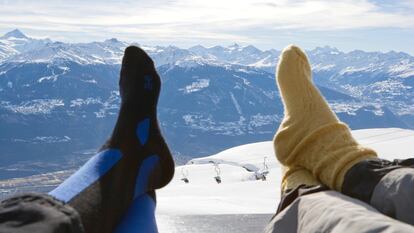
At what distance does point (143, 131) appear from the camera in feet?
5.54

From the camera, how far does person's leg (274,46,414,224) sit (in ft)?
3.69

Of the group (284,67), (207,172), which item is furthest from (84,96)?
(284,67)

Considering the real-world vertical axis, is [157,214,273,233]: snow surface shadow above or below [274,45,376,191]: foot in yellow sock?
below

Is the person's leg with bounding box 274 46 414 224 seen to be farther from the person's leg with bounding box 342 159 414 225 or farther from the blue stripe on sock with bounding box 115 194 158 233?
the blue stripe on sock with bounding box 115 194 158 233

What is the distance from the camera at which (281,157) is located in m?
1.80

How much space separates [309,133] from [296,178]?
7.7 inches

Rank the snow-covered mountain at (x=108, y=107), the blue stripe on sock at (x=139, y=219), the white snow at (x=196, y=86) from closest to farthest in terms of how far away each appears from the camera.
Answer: the blue stripe on sock at (x=139, y=219), the snow-covered mountain at (x=108, y=107), the white snow at (x=196, y=86)

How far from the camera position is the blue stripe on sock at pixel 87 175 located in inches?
45.2

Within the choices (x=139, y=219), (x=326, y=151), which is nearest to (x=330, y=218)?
(x=139, y=219)

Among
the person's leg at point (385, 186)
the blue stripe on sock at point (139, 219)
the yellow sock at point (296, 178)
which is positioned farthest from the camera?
the yellow sock at point (296, 178)

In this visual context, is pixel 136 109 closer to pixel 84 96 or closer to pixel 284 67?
pixel 284 67

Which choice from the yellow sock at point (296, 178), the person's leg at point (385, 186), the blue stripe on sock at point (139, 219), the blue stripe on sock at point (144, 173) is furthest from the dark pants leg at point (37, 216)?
the yellow sock at point (296, 178)

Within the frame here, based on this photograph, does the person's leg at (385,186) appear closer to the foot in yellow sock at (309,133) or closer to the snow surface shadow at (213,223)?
the foot in yellow sock at (309,133)

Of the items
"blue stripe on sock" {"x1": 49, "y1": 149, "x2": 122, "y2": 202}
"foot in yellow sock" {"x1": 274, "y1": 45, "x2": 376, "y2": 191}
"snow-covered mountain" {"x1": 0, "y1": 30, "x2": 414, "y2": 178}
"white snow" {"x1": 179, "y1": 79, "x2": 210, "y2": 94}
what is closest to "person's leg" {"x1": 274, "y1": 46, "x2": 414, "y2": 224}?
"foot in yellow sock" {"x1": 274, "y1": 45, "x2": 376, "y2": 191}
